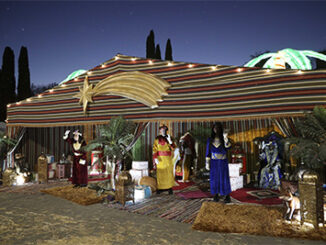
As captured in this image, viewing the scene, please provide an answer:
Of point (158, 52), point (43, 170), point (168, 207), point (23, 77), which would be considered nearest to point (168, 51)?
point (158, 52)

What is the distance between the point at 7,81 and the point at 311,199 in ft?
65.6

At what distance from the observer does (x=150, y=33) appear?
67.4ft

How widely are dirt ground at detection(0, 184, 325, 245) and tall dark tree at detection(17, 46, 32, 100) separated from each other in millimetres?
15566

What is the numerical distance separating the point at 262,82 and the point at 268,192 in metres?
2.79

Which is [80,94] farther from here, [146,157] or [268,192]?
[268,192]

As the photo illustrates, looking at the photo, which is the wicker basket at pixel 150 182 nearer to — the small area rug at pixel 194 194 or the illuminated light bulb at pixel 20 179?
the small area rug at pixel 194 194

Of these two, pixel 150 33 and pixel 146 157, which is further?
pixel 150 33

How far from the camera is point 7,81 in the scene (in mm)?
17984

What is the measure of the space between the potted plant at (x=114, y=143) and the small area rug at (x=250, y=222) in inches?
104

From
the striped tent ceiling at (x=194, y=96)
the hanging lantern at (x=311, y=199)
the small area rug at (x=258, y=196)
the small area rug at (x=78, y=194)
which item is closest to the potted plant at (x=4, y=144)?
the striped tent ceiling at (x=194, y=96)

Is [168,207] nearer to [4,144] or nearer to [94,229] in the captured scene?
[94,229]

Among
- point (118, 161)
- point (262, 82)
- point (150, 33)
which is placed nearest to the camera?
point (262, 82)

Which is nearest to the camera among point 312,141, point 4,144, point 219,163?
point 312,141

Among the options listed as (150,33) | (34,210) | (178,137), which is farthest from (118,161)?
(150,33)
